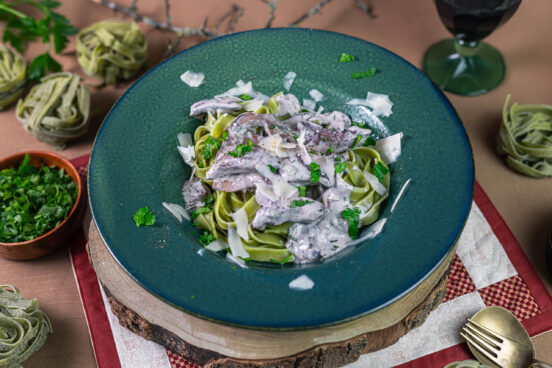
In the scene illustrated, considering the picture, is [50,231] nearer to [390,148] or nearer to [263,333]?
[263,333]

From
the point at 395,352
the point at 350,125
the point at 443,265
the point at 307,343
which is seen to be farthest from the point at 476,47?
the point at 307,343

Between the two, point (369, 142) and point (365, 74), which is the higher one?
point (365, 74)

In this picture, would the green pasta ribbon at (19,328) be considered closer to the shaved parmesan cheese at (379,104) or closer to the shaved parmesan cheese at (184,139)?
the shaved parmesan cheese at (184,139)

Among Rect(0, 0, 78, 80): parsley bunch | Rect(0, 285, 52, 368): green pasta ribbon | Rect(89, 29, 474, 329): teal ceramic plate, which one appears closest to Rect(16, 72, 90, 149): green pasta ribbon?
Rect(0, 0, 78, 80): parsley bunch

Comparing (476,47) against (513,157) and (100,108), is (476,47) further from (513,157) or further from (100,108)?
(100,108)

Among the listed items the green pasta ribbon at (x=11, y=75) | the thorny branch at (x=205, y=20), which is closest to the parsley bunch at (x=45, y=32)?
the green pasta ribbon at (x=11, y=75)

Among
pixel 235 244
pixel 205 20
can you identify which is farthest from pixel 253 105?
pixel 205 20

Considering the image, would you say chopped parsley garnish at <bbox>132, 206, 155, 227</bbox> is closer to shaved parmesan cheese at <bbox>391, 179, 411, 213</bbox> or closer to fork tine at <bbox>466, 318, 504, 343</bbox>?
shaved parmesan cheese at <bbox>391, 179, 411, 213</bbox>
